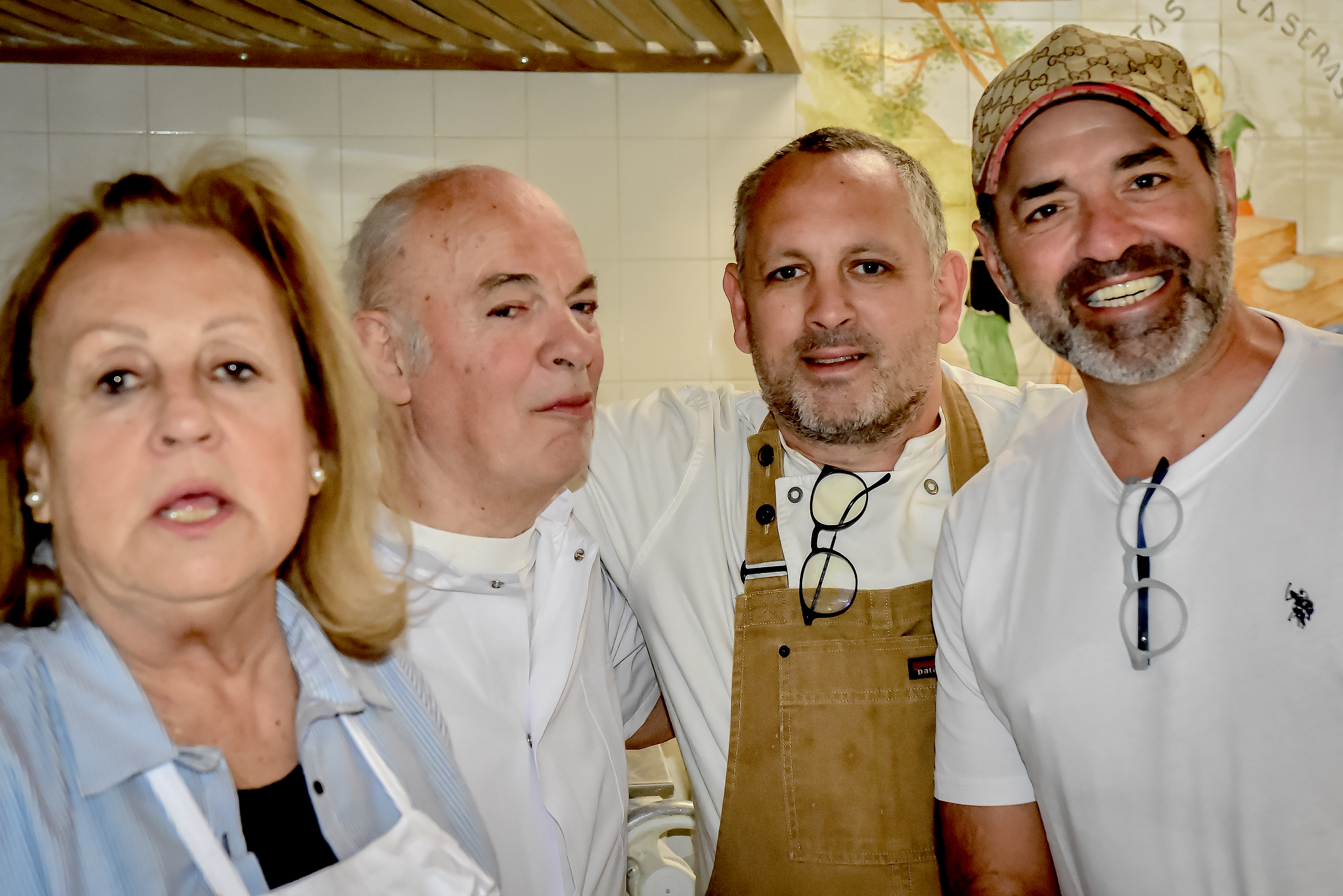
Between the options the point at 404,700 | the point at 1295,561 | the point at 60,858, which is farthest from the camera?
the point at 404,700

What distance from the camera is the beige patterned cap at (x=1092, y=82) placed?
126 centimetres

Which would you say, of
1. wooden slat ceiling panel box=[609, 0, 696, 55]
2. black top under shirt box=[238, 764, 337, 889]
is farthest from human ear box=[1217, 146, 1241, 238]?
wooden slat ceiling panel box=[609, 0, 696, 55]

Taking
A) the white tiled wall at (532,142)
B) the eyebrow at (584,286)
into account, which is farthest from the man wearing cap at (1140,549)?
the white tiled wall at (532,142)

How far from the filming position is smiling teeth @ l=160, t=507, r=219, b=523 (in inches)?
36.8

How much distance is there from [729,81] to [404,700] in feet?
7.99

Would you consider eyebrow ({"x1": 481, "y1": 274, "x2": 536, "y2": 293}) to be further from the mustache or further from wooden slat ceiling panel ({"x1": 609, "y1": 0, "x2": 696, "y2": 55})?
wooden slat ceiling panel ({"x1": 609, "y1": 0, "x2": 696, "y2": 55})

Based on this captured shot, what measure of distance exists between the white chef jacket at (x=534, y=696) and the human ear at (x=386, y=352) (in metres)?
0.24

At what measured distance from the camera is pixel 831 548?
5.29 feet

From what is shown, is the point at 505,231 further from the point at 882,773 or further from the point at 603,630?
the point at 882,773

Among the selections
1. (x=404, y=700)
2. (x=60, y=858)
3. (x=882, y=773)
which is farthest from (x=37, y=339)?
(x=882, y=773)

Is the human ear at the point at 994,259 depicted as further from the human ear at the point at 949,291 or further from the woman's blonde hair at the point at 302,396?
the woman's blonde hair at the point at 302,396

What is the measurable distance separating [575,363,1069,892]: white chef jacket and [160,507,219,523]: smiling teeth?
827mm

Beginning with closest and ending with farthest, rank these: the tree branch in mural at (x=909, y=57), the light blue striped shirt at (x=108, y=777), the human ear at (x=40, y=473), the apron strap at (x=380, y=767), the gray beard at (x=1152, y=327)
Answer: the light blue striped shirt at (x=108, y=777) < the human ear at (x=40, y=473) < the apron strap at (x=380, y=767) < the gray beard at (x=1152, y=327) < the tree branch in mural at (x=909, y=57)

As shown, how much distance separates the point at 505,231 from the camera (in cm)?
161
